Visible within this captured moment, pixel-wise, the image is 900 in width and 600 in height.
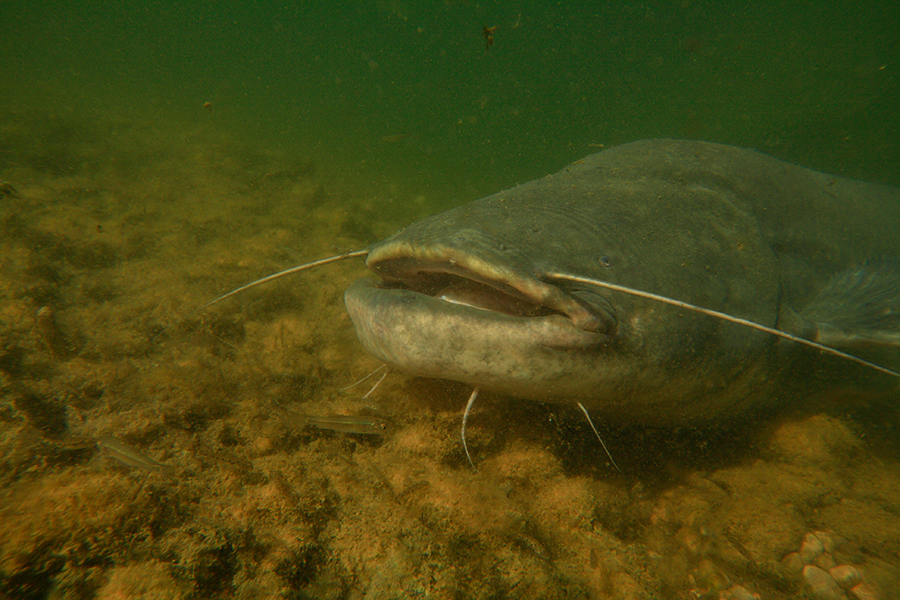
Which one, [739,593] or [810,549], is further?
[810,549]

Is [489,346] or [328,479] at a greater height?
[489,346]

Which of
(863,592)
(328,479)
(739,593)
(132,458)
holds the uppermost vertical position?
(132,458)

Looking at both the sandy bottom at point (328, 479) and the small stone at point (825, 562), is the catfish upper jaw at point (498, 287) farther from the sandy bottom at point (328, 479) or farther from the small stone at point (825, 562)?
the small stone at point (825, 562)

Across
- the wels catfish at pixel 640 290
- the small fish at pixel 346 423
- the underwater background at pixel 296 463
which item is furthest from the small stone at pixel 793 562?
the small fish at pixel 346 423

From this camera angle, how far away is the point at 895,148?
12258 millimetres

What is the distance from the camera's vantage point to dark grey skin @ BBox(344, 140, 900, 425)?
1467mm

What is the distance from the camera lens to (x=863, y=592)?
144 cm

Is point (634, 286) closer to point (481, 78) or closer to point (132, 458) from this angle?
point (132, 458)

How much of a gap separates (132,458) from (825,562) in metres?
3.04

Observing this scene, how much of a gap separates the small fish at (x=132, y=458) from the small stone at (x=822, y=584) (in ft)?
9.01

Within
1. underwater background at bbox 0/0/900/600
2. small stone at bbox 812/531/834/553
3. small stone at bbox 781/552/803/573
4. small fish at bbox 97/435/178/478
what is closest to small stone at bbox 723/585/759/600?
underwater background at bbox 0/0/900/600

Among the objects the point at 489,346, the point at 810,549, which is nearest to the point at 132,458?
the point at 489,346

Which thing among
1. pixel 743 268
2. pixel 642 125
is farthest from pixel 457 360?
pixel 642 125

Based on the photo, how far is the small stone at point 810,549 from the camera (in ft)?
5.15
